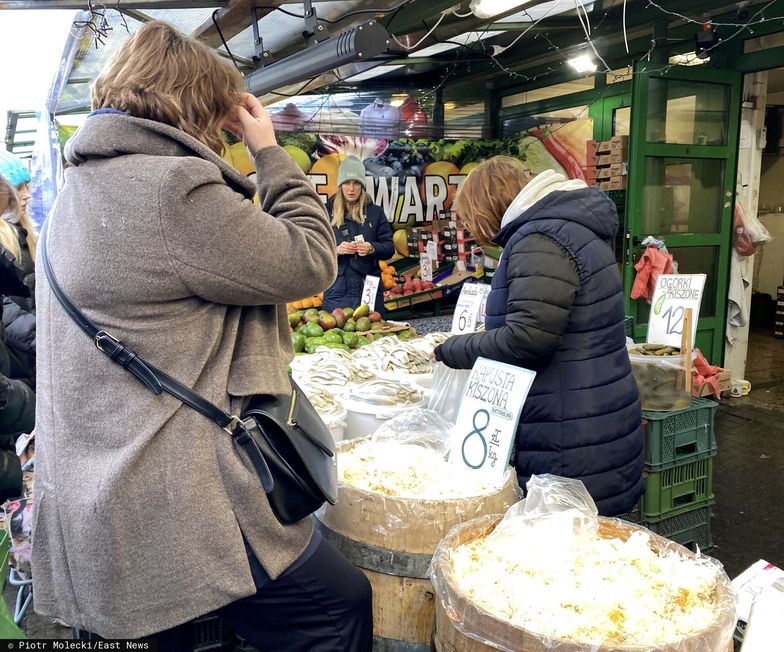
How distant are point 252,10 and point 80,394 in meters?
3.09

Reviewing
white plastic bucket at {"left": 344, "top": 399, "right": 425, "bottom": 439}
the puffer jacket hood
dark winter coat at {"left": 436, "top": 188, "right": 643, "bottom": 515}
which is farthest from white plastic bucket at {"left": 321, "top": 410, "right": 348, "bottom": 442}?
the puffer jacket hood

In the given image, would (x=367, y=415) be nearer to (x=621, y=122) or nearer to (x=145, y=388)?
(x=145, y=388)

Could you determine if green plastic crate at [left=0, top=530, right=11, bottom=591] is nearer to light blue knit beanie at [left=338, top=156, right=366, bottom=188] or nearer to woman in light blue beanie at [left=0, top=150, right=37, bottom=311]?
woman in light blue beanie at [left=0, top=150, right=37, bottom=311]

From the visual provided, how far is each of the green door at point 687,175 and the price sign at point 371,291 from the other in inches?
95.8

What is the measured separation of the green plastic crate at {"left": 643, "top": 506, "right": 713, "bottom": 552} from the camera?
330 centimetres

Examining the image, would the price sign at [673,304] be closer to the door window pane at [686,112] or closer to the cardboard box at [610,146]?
the door window pane at [686,112]

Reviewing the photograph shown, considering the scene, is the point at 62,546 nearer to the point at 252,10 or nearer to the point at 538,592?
the point at 538,592

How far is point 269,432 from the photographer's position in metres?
1.37

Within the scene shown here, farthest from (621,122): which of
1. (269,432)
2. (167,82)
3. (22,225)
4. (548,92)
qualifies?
(269,432)

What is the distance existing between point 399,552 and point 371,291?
3.38m

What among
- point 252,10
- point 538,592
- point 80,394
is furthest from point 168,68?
point 252,10

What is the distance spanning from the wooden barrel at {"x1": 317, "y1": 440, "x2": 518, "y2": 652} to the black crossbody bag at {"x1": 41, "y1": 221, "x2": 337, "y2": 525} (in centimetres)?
40

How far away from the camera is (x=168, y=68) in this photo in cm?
135

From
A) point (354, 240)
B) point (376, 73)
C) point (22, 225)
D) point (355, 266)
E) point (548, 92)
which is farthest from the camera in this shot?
point (548, 92)
